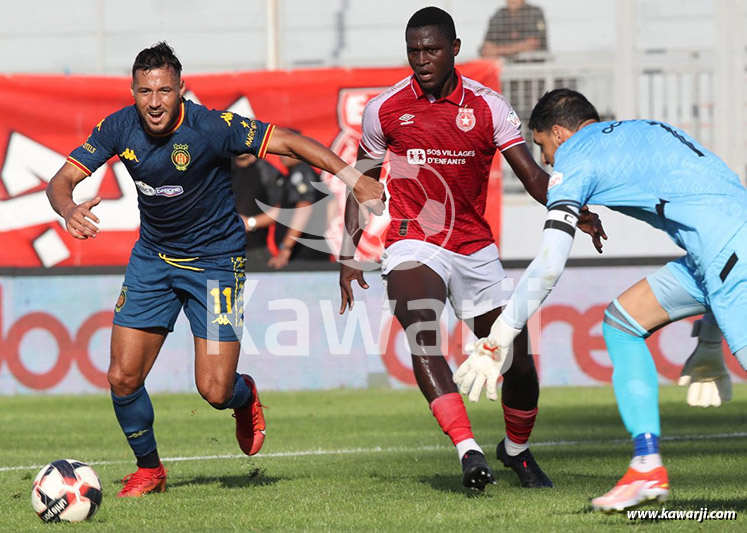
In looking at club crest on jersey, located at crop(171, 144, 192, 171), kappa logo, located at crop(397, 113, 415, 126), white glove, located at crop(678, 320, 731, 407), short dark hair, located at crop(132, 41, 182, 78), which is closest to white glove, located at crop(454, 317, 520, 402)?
white glove, located at crop(678, 320, 731, 407)

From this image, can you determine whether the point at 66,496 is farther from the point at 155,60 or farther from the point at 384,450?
the point at 384,450

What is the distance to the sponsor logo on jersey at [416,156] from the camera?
7688 mm

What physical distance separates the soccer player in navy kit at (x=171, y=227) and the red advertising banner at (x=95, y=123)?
8.82 m

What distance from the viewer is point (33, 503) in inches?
263

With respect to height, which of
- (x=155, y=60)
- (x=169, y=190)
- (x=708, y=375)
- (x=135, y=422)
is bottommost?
(x=135, y=422)

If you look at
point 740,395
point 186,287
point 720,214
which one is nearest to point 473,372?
point 720,214

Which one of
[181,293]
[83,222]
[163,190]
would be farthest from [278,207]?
[83,222]

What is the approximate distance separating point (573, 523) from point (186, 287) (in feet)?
9.54

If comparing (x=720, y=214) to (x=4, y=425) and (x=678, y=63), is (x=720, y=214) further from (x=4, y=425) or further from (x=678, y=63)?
(x=678, y=63)

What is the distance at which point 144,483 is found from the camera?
7.65 m

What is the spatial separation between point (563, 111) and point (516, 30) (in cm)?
1064

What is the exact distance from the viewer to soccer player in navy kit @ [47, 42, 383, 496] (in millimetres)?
7410

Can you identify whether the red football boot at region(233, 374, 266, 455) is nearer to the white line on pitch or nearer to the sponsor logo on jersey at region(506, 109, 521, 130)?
the white line on pitch

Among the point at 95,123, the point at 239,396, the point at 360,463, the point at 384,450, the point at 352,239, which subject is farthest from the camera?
the point at 95,123
